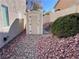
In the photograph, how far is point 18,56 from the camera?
7809 mm

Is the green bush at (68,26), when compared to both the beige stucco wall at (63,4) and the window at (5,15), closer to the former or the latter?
the window at (5,15)

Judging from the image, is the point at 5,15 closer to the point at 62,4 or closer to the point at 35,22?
the point at 35,22

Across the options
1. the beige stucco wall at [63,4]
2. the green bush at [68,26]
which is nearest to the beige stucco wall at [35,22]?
the green bush at [68,26]

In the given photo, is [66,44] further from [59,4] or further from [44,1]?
[44,1]

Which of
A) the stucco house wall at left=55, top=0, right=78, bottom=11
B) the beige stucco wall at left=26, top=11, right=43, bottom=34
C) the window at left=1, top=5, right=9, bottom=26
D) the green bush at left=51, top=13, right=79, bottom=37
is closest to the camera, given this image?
the green bush at left=51, top=13, right=79, bottom=37

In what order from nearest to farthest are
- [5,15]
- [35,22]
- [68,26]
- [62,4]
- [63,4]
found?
[68,26] → [5,15] → [35,22] → [63,4] → [62,4]

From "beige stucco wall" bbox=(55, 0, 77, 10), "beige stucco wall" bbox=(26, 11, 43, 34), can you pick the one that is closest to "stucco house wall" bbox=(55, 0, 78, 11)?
"beige stucco wall" bbox=(55, 0, 77, 10)

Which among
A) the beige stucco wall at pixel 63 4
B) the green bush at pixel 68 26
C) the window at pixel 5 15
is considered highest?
the beige stucco wall at pixel 63 4

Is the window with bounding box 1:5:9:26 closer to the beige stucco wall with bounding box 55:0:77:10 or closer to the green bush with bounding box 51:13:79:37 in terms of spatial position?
the green bush with bounding box 51:13:79:37

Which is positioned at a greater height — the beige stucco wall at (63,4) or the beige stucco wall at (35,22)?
the beige stucco wall at (63,4)

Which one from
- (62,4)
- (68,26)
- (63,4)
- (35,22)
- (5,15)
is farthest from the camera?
(62,4)

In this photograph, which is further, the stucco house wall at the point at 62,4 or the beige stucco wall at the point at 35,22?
the stucco house wall at the point at 62,4

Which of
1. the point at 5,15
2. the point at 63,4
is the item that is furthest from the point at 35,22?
the point at 63,4

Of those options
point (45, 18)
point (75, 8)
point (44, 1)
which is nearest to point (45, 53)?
point (75, 8)
